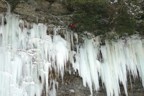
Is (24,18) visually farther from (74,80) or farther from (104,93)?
(104,93)

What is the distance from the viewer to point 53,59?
307 inches

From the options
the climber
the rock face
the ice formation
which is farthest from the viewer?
the climber

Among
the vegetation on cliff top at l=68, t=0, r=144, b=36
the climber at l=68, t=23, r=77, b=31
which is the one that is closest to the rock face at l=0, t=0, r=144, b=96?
the climber at l=68, t=23, r=77, b=31

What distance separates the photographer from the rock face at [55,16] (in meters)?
7.78

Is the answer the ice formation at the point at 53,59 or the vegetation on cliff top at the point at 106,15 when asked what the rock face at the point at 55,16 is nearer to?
the ice formation at the point at 53,59

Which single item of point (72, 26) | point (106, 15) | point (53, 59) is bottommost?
point (53, 59)

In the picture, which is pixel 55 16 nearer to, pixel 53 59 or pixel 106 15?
pixel 53 59

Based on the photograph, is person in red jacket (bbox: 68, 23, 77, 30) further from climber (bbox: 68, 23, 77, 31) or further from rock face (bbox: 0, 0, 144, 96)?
rock face (bbox: 0, 0, 144, 96)

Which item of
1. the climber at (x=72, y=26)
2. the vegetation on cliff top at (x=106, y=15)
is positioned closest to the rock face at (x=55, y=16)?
the climber at (x=72, y=26)

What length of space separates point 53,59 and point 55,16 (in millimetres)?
1015

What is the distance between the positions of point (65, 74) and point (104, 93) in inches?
40.4

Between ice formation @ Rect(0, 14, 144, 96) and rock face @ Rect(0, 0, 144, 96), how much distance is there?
0.14m

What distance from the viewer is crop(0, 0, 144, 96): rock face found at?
7.78 m

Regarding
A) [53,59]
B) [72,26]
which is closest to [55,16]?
[72,26]
